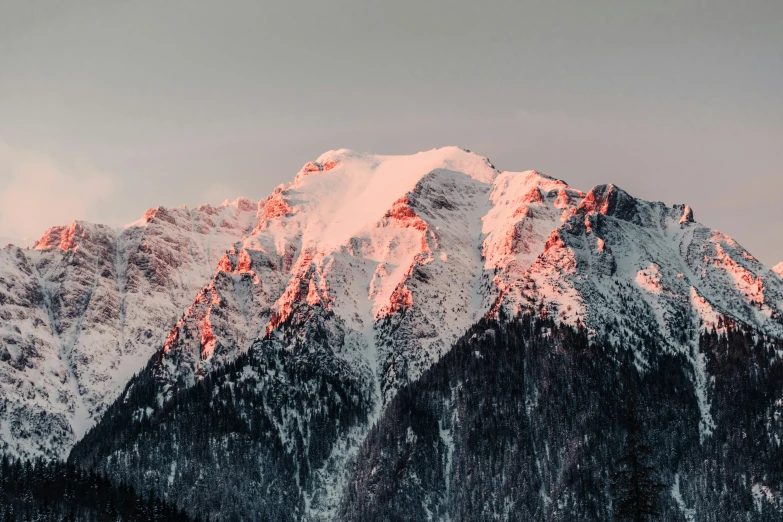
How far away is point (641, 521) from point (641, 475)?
433 centimetres

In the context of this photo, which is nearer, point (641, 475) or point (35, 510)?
point (641, 475)

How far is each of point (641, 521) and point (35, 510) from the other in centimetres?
15812

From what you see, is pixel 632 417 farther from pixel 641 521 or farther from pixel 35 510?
pixel 35 510

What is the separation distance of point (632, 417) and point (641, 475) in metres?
5.18

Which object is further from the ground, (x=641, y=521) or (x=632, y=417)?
(x=632, y=417)

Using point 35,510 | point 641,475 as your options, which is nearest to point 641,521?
point 641,475

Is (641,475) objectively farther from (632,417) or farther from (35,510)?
(35,510)

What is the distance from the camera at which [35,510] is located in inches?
7830

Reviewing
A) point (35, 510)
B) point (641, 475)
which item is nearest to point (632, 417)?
point (641, 475)

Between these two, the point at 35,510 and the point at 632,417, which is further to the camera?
the point at 35,510

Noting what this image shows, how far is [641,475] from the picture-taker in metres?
74.8

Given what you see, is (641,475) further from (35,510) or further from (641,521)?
(35,510)

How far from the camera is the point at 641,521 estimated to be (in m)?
76.2
